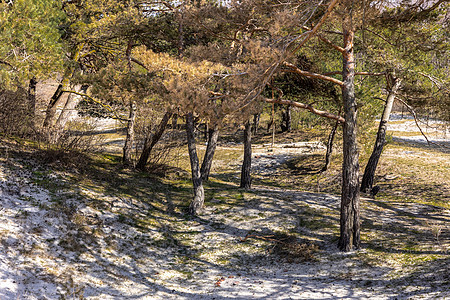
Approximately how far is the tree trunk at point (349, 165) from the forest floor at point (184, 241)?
47 cm

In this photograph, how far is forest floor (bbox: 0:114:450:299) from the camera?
20.4 ft

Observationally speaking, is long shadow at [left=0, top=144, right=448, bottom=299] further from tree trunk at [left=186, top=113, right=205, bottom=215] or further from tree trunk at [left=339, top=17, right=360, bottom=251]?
tree trunk at [left=339, top=17, right=360, bottom=251]

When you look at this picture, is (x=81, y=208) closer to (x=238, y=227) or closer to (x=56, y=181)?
(x=56, y=181)

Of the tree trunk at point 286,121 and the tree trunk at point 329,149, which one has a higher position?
the tree trunk at point 286,121

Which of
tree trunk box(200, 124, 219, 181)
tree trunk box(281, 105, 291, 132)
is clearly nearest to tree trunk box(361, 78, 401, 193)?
tree trunk box(200, 124, 219, 181)

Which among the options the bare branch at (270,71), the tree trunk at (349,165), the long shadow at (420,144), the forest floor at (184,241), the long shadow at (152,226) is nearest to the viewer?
the forest floor at (184,241)

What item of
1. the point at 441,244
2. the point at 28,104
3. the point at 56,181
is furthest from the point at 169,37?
the point at 441,244

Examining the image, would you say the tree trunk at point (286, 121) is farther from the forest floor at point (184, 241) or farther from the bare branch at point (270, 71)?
the bare branch at point (270, 71)

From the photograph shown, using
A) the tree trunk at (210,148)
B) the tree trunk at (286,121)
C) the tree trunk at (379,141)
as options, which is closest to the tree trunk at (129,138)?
the tree trunk at (210,148)

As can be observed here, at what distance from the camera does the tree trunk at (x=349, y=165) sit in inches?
321

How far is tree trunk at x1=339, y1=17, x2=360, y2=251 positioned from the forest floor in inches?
18.3

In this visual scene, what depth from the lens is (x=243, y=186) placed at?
1342 centimetres

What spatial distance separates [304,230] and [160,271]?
427 cm

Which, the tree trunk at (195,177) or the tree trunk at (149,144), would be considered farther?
the tree trunk at (149,144)
